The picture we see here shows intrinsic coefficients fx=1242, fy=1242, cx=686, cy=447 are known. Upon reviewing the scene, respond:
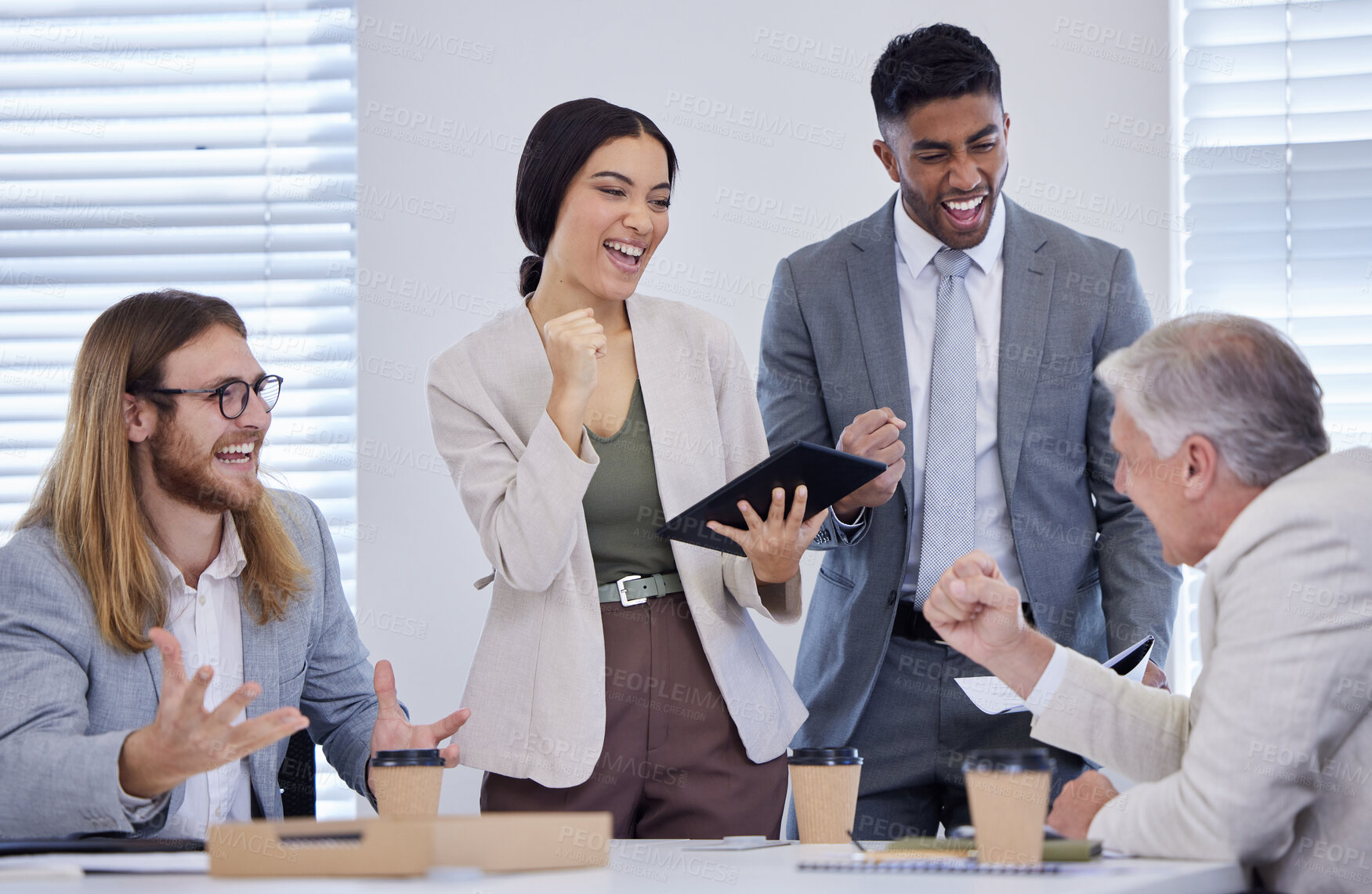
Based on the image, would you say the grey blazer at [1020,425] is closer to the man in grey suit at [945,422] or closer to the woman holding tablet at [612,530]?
the man in grey suit at [945,422]

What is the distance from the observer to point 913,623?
2484mm

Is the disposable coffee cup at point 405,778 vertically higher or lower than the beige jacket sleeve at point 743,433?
lower

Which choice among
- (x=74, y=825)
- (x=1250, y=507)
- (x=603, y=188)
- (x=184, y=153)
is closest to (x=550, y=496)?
(x=603, y=188)

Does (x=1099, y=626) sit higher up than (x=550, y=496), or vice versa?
(x=550, y=496)

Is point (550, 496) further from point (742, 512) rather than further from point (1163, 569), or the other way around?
point (1163, 569)

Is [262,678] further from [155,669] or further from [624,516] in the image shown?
[624,516]

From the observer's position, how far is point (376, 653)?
3547 mm

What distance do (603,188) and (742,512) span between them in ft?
2.29

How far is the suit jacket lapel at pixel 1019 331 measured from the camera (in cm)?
250

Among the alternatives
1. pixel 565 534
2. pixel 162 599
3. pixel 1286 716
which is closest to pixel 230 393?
pixel 162 599

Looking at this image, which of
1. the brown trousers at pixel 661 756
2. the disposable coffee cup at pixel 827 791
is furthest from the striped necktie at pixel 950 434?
the disposable coffee cup at pixel 827 791

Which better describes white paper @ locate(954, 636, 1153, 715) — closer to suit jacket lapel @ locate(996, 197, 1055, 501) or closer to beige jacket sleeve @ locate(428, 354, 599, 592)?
suit jacket lapel @ locate(996, 197, 1055, 501)

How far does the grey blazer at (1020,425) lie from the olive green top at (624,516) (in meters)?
0.46

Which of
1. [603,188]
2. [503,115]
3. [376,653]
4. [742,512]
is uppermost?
[503,115]
